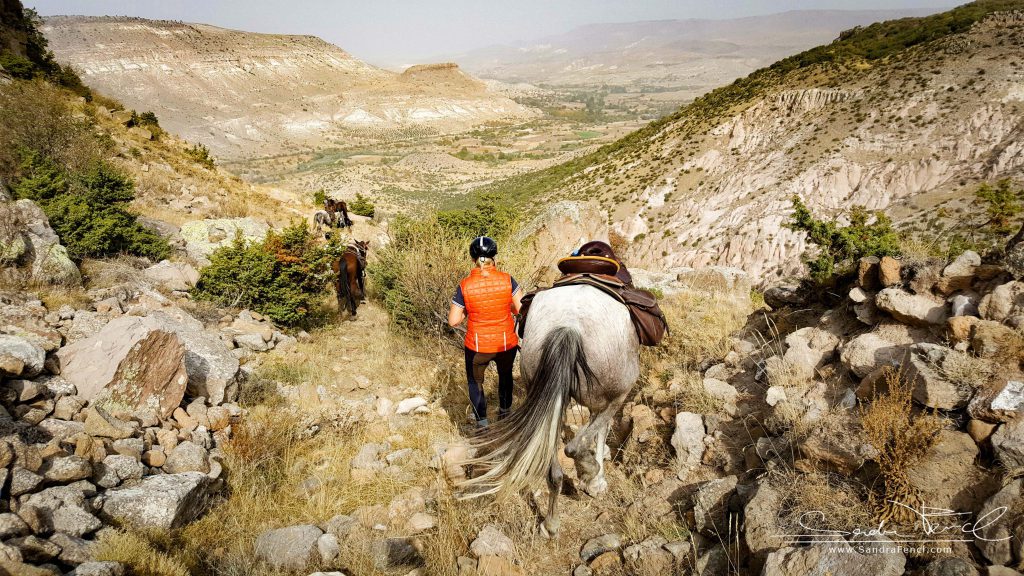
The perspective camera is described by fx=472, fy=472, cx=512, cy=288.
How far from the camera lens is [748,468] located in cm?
344

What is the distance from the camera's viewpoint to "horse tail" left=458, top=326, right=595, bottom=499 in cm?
323

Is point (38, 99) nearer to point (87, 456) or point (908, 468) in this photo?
point (87, 456)

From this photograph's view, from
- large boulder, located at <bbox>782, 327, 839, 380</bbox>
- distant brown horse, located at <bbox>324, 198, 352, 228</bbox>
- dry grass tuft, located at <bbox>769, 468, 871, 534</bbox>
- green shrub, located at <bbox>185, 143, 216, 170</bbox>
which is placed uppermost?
A: green shrub, located at <bbox>185, 143, 216, 170</bbox>

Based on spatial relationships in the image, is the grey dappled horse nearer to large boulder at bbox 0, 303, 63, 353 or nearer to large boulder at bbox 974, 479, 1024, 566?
large boulder at bbox 974, 479, 1024, 566

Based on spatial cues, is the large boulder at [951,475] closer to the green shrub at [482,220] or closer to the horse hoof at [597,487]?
the horse hoof at [597,487]

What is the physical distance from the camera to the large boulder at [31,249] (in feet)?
17.7

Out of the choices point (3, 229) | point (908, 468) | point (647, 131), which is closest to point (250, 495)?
point (908, 468)

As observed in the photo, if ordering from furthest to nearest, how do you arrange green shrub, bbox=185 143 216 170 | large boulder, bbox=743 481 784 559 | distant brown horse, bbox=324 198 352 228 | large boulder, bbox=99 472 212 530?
1. green shrub, bbox=185 143 216 170
2. distant brown horse, bbox=324 198 352 228
3. large boulder, bbox=99 472 212 530
4. large boulder, bbox=743 481 784 559

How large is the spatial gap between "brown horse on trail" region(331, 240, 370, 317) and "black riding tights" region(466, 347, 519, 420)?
489 centimetres

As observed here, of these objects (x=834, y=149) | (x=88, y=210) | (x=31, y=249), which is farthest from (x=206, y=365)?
(x=834, y=149)

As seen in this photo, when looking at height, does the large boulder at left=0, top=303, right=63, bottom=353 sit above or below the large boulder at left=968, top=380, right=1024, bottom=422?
above

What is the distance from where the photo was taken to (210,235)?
1046cm

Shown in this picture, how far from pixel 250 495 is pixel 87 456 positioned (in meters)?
1.02

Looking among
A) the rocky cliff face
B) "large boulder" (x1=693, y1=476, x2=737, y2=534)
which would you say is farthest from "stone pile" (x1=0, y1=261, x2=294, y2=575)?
the rocky cliff face
